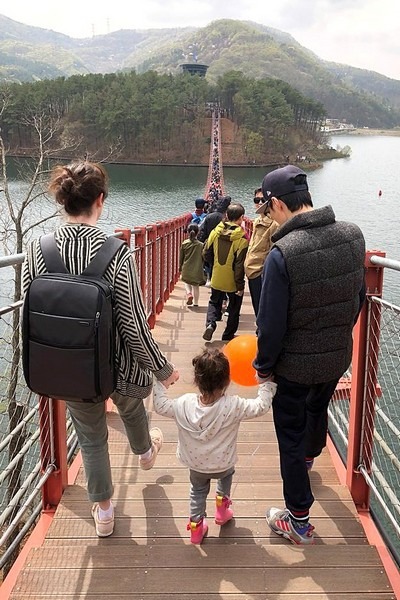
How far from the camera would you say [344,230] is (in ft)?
6.36

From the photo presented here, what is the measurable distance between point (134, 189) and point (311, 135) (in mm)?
48525

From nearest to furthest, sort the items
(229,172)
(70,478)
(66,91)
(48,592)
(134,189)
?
(48,592) → (70,478) → (134,189) → (229,172) → (66,91)

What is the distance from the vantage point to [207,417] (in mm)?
2043

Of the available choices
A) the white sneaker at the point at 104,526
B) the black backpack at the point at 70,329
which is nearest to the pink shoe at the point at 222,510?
the white sneaker at the point at 104,526

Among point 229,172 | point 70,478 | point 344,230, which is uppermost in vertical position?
point 344,230

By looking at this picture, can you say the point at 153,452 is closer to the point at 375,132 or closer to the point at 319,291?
the point at 319,291

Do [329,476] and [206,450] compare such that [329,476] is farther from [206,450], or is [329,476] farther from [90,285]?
[90,285]

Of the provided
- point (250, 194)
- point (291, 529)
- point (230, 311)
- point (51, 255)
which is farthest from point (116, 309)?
point (250, 194)

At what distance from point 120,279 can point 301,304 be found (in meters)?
0.65

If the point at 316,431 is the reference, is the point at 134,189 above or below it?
below

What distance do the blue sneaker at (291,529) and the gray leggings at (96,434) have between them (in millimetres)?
718

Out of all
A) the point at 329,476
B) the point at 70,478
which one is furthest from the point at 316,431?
the point at 70,478

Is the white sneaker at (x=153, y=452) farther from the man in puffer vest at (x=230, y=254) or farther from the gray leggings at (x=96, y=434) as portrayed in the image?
the man in puffer vest at (x=230, y=254)

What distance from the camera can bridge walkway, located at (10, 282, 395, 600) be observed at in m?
1.93
